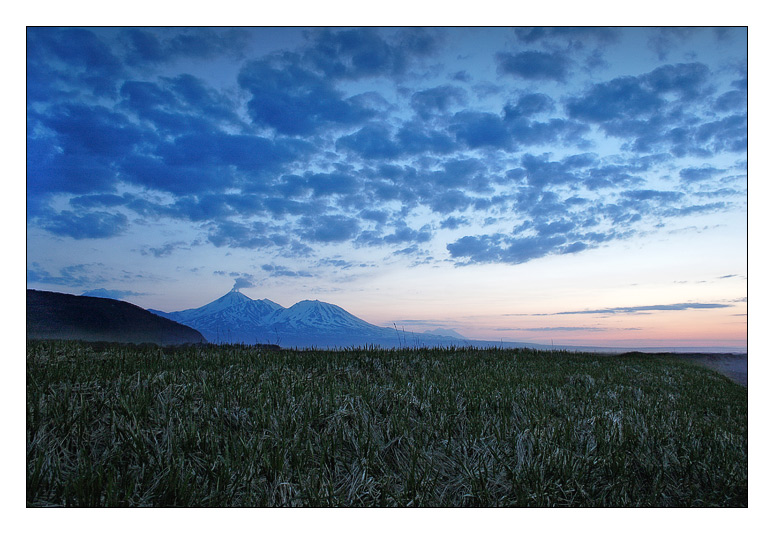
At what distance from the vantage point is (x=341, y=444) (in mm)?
3619

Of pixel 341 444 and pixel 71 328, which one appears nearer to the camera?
pixel 341 444

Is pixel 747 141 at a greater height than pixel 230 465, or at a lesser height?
greater

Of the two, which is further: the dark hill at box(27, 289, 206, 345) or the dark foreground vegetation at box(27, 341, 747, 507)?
the dark hill at box(27, 289, 206, 345)

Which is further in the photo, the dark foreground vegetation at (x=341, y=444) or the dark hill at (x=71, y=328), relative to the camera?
the dark hill at (x=71, y=328)

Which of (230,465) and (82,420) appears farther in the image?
(82,420)

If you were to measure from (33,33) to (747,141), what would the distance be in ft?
25.9

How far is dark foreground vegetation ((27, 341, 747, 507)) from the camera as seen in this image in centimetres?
304

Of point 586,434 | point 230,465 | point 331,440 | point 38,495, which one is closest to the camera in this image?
point 38,495

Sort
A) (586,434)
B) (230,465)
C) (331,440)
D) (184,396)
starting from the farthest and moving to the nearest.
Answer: (184,396) → (586,434) → (331,440) → (230,465)

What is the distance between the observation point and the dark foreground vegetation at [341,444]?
3.04 meters
